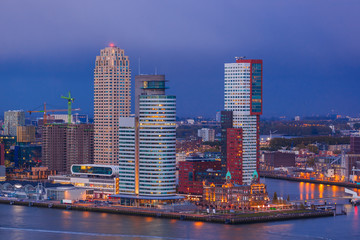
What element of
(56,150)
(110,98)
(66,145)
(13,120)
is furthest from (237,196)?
(13,120)

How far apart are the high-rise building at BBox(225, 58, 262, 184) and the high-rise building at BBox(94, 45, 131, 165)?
10.4 meters

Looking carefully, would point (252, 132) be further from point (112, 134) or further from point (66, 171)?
point (66, 171)

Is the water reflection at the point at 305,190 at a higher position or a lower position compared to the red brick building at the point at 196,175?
lower

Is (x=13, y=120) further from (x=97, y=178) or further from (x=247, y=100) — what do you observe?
(x=247, y=100)

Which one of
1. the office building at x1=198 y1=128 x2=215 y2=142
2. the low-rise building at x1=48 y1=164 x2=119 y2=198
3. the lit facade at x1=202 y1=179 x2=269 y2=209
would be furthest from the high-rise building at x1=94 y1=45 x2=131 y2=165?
the office building at x1=198 y1=128 x2=215 y2=142

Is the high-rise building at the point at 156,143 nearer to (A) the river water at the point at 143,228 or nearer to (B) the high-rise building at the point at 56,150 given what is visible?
(A) the river water at the point at 143,228

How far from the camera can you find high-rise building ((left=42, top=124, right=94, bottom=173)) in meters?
66.2

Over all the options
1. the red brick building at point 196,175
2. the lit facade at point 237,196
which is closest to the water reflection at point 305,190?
the red brick building at point 196,175

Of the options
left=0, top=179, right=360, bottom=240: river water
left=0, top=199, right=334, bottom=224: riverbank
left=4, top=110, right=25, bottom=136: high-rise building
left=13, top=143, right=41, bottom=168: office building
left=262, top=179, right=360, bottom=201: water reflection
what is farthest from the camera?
left=4, top=110, right=25, bottom=136: high-rise building

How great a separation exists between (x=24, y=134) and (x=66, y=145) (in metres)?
17.3

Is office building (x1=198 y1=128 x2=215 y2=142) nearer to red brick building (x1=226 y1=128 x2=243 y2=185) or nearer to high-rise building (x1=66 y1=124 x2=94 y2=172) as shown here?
A: high-rise building (x1=66 y1=124 x2=94 y2=172)

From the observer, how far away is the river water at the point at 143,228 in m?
41.5

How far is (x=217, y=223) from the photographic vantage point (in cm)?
4559

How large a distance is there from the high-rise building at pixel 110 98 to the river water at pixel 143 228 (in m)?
13.1
